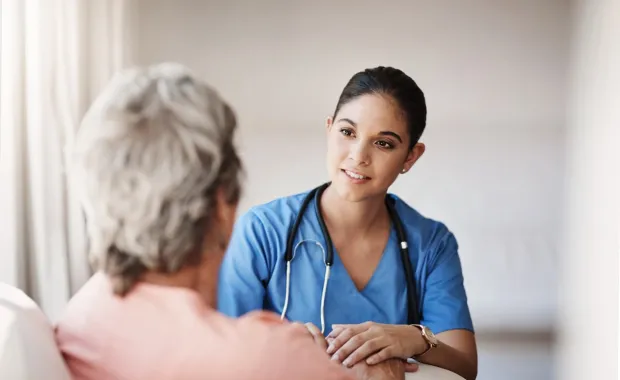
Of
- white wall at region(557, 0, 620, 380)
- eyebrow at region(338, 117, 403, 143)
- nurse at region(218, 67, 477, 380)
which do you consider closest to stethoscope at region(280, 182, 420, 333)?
nurse at region(218, 67, 477, 380)

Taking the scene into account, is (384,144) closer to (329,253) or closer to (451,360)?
(329,253)

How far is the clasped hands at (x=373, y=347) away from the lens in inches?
36.2

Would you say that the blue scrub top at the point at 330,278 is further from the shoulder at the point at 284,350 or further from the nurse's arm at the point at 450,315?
the shoulder at the point at 284,350

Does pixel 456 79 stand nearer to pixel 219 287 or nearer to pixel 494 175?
pixel 494 175

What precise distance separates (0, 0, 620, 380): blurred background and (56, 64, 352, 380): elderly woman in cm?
37

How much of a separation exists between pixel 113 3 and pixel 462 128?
1.91 ft

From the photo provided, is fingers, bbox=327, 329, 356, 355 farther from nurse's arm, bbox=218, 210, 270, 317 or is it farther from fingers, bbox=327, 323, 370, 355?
nurse's arm, bbox=218, 210, 270, 317

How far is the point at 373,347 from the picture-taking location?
94 cm

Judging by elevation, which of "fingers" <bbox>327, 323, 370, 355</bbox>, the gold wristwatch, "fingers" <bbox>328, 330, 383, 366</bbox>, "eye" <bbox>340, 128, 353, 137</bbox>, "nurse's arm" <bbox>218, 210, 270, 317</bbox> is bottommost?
the gold wristwatch

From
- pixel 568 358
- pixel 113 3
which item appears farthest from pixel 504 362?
pixel 113 3

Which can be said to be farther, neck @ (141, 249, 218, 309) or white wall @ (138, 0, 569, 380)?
white wall @ (138, 0, 569, 380)

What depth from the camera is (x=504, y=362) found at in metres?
1.14

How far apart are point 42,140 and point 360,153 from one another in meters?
0.43

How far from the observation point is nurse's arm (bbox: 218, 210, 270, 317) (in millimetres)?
954
